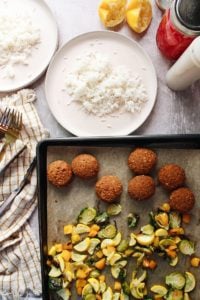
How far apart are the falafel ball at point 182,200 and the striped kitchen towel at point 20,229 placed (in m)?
0.39

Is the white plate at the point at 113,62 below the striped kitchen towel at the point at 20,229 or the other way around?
the other way around

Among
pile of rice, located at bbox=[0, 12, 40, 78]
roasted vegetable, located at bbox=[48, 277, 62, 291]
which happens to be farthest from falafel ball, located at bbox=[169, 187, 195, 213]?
pile of rice, located at bbox=[0, 12, 40, 78]

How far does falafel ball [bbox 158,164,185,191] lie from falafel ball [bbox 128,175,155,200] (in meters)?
0.03

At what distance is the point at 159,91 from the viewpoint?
1.36 meters

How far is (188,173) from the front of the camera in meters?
1.26

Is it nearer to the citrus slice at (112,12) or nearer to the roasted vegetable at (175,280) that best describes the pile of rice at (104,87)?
the citrus slice at (112,12)

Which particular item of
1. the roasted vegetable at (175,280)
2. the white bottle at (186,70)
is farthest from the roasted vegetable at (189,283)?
the white bottle at (186,70)

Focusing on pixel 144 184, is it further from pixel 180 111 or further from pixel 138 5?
pixel 138 5

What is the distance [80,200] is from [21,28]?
53cm

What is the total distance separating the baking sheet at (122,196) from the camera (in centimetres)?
126

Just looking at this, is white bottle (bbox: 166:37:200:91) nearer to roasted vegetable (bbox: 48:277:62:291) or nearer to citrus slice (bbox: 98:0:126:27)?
citrus slice (bbox: 98:0:126:27)

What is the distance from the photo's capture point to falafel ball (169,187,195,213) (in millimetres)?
1229

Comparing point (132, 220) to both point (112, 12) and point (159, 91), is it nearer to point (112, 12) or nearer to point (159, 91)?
point (159, 91)

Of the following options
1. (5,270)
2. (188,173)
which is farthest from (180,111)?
(5,270)
